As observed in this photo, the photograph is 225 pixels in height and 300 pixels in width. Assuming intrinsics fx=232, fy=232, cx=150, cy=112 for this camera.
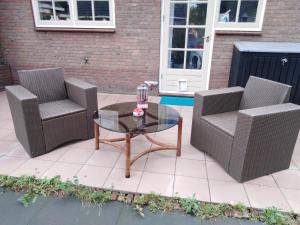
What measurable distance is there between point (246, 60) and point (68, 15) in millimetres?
3035

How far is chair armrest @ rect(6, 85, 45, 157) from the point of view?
2033mm

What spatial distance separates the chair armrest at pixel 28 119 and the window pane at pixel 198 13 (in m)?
2.74

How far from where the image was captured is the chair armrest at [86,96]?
2402mm

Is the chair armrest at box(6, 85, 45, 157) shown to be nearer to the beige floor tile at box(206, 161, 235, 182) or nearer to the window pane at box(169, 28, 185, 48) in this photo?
the beige floor tile at box(206, 161, 235, 182)

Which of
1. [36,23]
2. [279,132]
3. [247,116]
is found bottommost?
[279,132]

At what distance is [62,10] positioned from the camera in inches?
159

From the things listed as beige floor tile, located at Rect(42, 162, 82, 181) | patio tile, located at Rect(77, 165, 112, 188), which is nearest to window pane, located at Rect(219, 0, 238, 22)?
patio tile, located at Rect(77, 165, 112, 188)

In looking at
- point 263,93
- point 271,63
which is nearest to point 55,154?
point 263,93

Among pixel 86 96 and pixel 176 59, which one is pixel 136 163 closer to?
pixel 86 96

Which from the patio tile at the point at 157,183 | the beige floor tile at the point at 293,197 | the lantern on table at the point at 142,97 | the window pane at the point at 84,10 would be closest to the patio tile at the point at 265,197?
the beige floor tile at the point at 293,197

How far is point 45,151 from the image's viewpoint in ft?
7.46

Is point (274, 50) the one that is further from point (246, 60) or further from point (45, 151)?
point (45, 151)

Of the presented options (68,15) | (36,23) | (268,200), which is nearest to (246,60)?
(268,200)

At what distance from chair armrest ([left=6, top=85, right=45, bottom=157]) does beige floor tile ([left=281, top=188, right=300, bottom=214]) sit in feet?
7.06
